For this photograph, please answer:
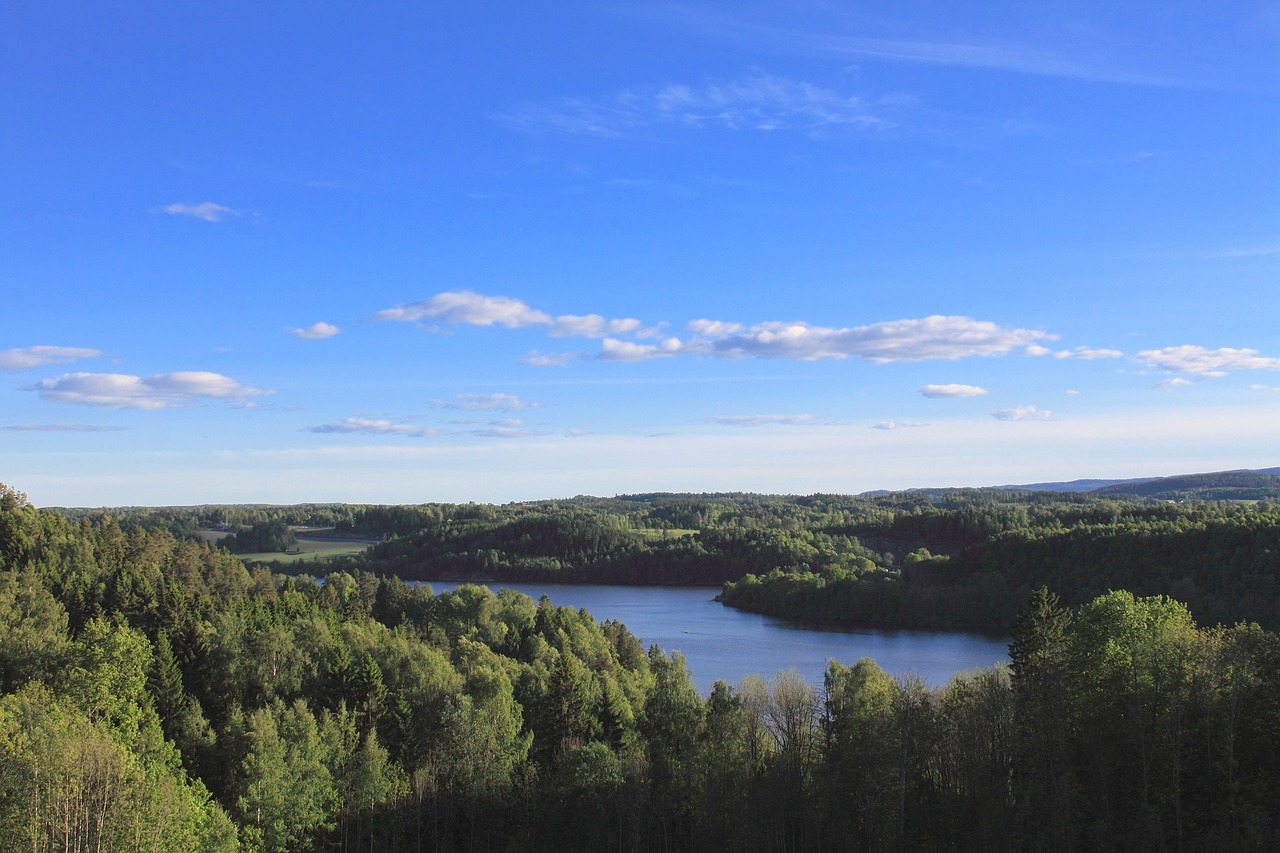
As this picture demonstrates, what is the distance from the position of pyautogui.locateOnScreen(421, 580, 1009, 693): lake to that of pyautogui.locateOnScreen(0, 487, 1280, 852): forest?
14.2 m

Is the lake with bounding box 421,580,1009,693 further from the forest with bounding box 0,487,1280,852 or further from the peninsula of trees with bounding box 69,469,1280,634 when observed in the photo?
the forest with bounding box 0,487,1280,852

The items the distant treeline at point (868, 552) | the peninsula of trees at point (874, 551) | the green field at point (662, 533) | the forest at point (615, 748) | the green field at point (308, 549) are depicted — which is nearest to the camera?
the forest at point (615, 748)

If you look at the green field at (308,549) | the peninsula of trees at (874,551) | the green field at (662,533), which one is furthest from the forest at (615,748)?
the green field at (662,533)

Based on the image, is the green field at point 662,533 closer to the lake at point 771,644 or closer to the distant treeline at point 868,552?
the distant treeline at point 868,552

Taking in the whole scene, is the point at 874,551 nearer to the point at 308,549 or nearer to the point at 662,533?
the point at 662,533

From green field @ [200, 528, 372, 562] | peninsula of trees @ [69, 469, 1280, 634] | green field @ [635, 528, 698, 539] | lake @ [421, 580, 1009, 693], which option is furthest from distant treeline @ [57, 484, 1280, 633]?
lake @ [421, 580, 1009, 693]

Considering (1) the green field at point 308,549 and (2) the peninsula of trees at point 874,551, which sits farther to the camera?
(1) the green field at point 308,549

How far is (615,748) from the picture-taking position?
1147 inches

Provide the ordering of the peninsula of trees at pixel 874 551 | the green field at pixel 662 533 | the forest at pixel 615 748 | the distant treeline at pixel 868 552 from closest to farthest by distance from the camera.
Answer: the forest at pixel 615 748, the distant treeline at pixel 868 552, the peninsula of trees at pixel 874 551, the green field at pixel 662 533

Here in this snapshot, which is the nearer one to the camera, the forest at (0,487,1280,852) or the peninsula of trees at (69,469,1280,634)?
the forest at (0,487,1280,852)

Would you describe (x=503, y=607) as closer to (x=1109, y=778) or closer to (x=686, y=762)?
(x=686, y=762)

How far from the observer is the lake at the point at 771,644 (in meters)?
50.0

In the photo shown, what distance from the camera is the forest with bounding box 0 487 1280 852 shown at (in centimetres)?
1955

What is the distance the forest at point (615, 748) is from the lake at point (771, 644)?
14.2 m
